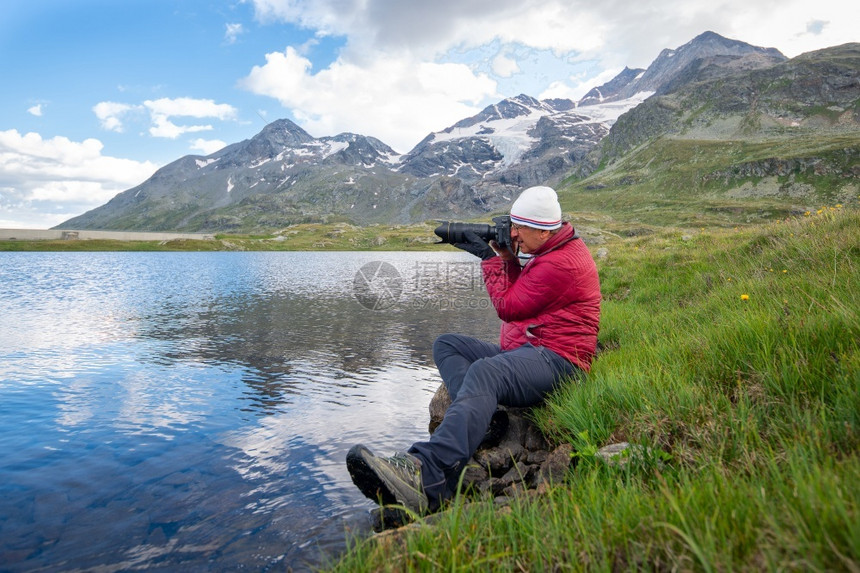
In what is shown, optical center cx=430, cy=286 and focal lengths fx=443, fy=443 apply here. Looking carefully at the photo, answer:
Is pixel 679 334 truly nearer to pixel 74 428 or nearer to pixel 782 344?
pixel 782 344

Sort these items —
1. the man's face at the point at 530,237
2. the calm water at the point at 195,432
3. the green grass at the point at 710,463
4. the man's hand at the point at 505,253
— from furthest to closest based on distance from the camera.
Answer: the man's hand at the point at 505,253, the man's face at the point at 530,237, the calm water at the point at 195,432, the green grass at the point at 710,463

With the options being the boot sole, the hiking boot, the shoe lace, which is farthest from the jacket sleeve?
the boot sole

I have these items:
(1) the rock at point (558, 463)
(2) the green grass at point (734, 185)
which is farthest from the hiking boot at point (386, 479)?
(2) the green grass at point (734, 185)

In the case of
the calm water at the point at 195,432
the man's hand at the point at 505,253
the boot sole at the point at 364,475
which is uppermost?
the man's hand at the point at 505,253

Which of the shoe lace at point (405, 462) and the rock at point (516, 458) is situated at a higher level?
the shoe lace at point (405, 462)

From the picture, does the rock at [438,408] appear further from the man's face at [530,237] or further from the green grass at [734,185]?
the green grass at [734,185]

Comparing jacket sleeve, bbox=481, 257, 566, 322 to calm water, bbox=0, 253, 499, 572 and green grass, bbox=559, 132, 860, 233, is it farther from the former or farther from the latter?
green grass, bbox=559, 132, 860, 233

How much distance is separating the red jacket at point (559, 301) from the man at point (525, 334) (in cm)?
1

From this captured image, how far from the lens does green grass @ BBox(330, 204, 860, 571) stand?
1919 millimetres

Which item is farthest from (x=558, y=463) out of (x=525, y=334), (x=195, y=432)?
(x=195, y=432)

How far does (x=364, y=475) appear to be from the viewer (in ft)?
12.8

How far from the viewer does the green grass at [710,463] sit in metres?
1.92

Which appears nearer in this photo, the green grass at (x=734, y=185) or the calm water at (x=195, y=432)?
the calm water at (x=195, y=432)

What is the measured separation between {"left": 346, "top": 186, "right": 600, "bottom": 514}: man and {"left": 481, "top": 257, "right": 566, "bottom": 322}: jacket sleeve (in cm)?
1
